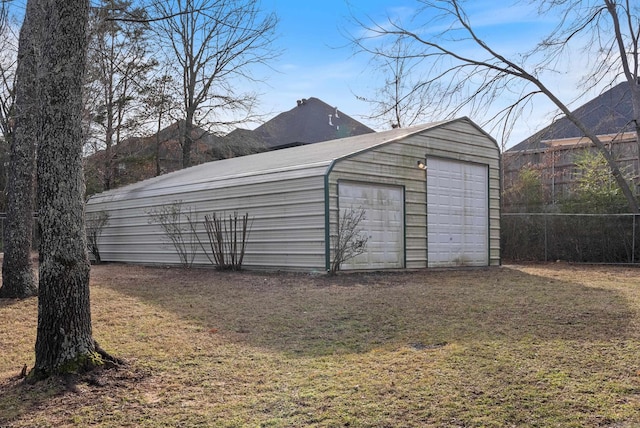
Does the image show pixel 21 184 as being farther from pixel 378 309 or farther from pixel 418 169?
pixel 418 169

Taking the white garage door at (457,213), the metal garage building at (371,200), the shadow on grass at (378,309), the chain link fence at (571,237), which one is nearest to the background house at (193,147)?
the metal garage building at (371,200)

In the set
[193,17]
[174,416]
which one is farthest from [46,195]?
[193,17]

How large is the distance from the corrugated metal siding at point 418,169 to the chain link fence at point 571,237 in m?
2.48

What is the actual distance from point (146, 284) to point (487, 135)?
29.2 ft

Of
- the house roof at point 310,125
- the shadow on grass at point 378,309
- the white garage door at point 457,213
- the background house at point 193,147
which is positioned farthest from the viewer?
the house roof at point 310,125

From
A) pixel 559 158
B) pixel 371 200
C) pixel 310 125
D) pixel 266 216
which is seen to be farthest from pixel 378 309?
pixel 310 125

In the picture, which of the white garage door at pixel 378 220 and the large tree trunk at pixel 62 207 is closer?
the large tree trunk at pixel 62 207

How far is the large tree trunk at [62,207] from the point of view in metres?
3.82

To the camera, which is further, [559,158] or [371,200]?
[559,158]

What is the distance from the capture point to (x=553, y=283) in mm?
8969

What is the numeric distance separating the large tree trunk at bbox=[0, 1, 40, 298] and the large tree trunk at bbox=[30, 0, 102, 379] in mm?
3484

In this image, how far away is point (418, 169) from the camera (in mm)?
11594

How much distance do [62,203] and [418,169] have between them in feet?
28.9

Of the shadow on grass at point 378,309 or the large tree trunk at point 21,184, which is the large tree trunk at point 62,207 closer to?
the shadow on grass at point 378,309
